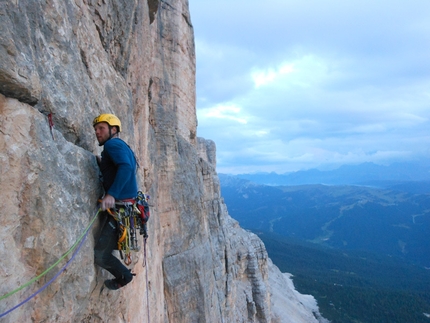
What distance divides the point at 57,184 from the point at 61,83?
5.48 ft

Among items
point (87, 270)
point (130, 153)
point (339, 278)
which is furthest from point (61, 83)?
point (339, 278)

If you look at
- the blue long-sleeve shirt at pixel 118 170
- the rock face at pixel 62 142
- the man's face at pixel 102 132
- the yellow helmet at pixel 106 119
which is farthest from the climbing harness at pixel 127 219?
the yellow helmet at pixel 106 119

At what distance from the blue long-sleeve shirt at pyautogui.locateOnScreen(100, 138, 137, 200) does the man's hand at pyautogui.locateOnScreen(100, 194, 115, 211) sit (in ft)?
0.21

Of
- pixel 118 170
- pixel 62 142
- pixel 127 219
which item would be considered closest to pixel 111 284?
pixel 127 219

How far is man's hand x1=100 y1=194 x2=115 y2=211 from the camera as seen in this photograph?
4.52m

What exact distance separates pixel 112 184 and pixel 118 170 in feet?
0.89

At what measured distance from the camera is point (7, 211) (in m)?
3.31

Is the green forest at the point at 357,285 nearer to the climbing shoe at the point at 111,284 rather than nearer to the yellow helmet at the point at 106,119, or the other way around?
the climbing shoe at the point at 111,284

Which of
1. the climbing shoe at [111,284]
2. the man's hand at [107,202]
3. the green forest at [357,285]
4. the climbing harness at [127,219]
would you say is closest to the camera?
the man's hand at [107,202]

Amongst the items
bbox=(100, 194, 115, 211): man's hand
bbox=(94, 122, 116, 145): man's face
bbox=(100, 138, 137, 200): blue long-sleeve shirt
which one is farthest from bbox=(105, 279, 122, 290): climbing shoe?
bbox=(94, 122, 116, 145): man's face

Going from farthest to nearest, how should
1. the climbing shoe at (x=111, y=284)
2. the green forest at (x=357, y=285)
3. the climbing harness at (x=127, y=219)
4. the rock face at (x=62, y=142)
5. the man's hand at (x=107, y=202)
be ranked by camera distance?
the green forest at (x=357, y=285)
the climbing shoe at (x=111, y=284)
the climbing harness at (x=127, y=219)
the man's hand at (x=107, y=202)
the rock face at (x=62, y=142)

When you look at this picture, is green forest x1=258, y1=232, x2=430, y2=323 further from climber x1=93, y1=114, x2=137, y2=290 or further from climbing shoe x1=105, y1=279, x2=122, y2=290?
climber x1=93, y1=114, x2=137, y2=290

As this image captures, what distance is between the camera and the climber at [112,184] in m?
4.55

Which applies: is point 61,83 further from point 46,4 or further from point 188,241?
point 188,241
